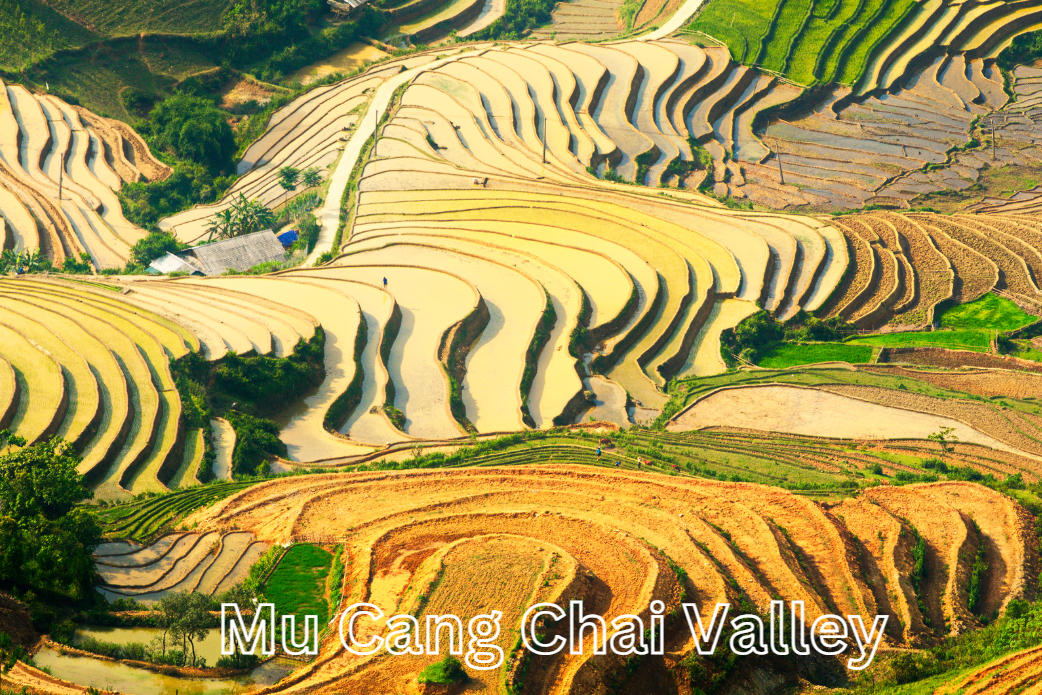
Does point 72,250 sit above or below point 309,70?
below

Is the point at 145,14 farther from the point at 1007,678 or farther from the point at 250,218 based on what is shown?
the point at 1007,678

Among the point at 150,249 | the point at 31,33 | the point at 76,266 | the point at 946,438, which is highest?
the point at 31,33

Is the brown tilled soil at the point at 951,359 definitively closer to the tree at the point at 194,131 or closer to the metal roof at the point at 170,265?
the metal roof at the point at 170,265

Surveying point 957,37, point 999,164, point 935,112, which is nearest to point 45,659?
point 999,164

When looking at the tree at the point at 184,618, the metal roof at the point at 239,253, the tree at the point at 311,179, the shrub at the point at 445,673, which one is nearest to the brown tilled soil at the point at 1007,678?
the shrub at the point at 445,673

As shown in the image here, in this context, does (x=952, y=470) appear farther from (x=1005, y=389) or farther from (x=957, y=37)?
(x=957, y=37)

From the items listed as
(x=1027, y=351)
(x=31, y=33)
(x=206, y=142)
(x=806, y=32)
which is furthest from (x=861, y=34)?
(x=31, y=33)

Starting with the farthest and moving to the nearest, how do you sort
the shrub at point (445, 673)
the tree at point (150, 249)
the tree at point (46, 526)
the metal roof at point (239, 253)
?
the tree at point (150, 249)
the metal roof at point (239, 253)
the tree at point (46, 526)
the shrub at point (445, 673)
